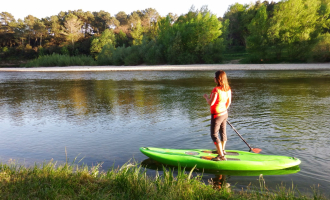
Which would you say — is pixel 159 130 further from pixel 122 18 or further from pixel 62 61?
pixel 122 18

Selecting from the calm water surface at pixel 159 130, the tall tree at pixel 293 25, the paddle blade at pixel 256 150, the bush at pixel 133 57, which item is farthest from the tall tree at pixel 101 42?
the paddle blade at pixel 256 150

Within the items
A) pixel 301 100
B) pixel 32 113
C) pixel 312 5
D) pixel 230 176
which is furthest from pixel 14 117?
pixel 312 5

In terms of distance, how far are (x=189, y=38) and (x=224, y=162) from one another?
52.6 meters

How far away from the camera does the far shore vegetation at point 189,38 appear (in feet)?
154

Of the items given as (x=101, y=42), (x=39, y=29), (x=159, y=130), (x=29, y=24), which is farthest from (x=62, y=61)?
(x=159, y=130)

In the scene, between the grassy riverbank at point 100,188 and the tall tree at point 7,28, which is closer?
the grassy riverbank at point 100,188

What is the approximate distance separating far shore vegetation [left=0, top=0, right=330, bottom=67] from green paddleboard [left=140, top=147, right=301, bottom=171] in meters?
42.3

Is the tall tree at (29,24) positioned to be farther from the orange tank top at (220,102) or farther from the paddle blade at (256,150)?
the orange tank top at (220,102)

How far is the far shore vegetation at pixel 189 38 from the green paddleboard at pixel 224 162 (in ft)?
139

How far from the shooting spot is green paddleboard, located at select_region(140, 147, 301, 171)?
5.94m

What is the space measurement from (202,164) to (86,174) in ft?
8.25

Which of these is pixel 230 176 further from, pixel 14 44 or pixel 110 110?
pixel 14 44

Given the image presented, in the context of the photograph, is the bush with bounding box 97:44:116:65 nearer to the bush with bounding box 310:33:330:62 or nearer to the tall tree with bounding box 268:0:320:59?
the tall tree with bounding box 268:0:320:59

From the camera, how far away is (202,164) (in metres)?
6.04
